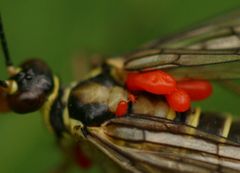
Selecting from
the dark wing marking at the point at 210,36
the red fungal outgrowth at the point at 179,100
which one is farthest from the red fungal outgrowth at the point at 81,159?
the red fungal outgrowth at the point at 179,100

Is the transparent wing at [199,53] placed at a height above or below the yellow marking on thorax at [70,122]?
above

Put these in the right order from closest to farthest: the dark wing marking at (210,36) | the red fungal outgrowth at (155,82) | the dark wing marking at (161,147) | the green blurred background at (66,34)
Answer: the dark wing marking at (161,147) → the red fungal outgrowth at (155,82) → the dark wing marking at (210,36) → the green blurred background at (66,34)

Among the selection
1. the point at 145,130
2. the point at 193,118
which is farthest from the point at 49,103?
the point at 193,118

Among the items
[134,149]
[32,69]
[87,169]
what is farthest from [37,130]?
[134,149]

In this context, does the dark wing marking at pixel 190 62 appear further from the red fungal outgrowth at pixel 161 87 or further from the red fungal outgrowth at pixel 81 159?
the red fungal outgrowth at pixel 81 159

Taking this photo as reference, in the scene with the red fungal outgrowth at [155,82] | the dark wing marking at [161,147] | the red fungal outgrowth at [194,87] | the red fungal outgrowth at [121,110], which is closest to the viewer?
the dark wing marking at [161,147]

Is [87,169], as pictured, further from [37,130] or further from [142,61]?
[142,61]
